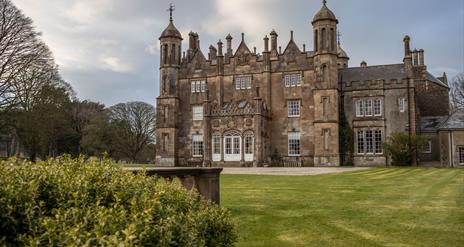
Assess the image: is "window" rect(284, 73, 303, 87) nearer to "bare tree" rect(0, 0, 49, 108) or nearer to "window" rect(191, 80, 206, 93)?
"window" rect(191, 80, 206, 93)

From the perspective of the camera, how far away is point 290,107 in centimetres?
4400

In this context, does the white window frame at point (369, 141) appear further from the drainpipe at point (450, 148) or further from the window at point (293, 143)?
the drainpipe at point (450, 148)

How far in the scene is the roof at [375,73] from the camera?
43.7 meters

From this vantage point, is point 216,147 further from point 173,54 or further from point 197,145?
point 173,54

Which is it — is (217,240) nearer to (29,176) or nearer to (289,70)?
(29,176)

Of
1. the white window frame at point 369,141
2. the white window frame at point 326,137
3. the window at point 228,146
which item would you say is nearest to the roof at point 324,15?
the white window frame at point 326,137

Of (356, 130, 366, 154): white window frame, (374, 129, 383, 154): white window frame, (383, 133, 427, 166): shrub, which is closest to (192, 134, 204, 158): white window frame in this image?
(356, 130, 366, 154): white window frame

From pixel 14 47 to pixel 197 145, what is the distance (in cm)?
1980

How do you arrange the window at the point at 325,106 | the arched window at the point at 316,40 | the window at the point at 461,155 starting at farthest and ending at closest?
the arched window at the point at 316,40
the window at the point at 325,106
the window at the point at 461,155

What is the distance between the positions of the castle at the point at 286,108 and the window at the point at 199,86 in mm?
107

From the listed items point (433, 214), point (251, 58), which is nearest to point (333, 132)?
point (251, 58)

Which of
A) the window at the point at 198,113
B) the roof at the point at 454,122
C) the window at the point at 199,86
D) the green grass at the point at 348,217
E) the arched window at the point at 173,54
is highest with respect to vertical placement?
the arched window at the point at 173,54

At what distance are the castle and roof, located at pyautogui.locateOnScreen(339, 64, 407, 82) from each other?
101mm

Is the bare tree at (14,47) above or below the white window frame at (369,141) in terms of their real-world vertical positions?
above
